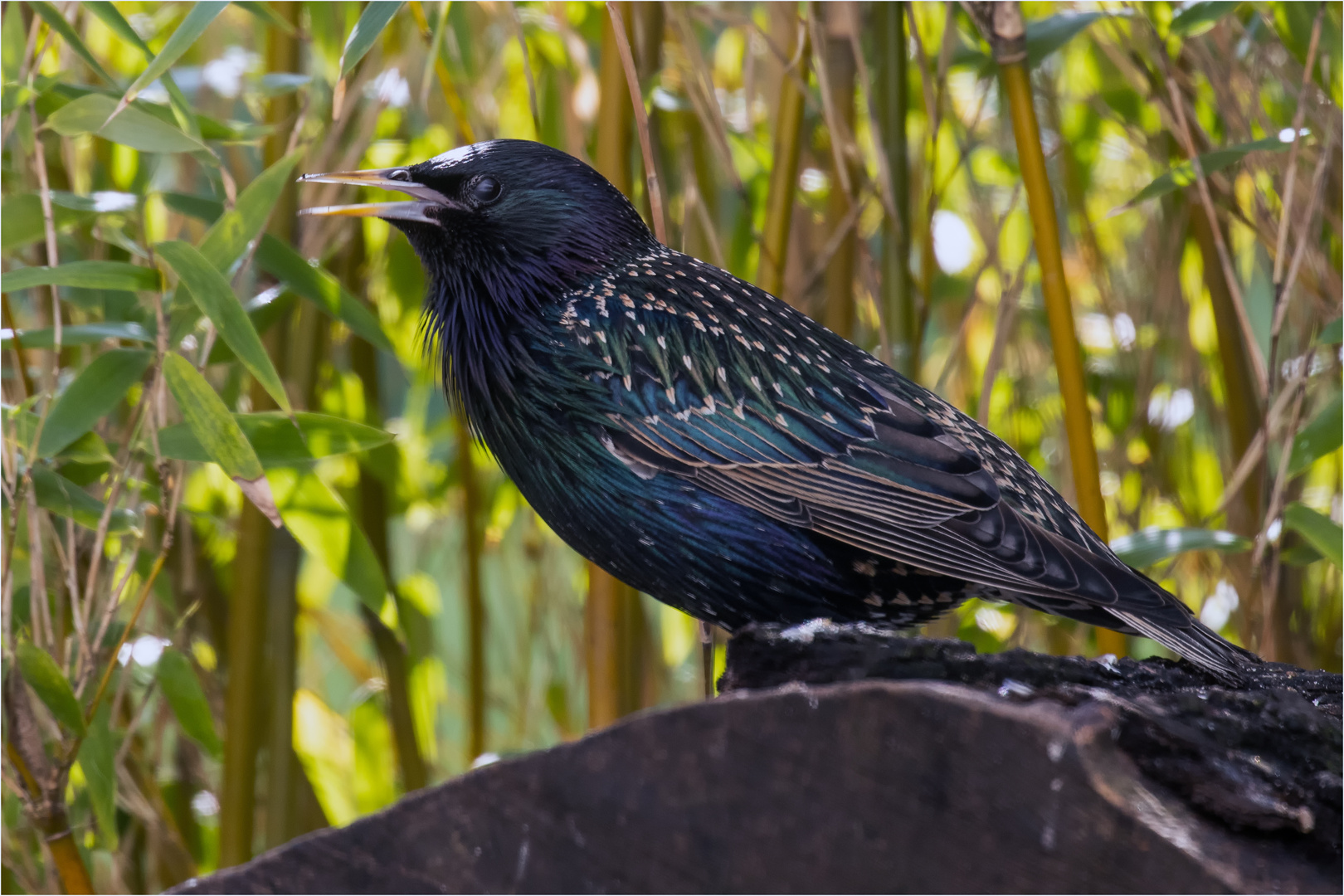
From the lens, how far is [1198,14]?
64.4 inches

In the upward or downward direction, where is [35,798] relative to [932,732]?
downward

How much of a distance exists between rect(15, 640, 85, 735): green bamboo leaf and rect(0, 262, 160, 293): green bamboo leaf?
0.40 metres

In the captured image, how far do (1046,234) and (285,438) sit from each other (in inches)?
40.2

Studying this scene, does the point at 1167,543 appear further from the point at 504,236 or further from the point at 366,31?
the point at 366,31

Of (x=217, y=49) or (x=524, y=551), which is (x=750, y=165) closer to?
(x=524, y=551)

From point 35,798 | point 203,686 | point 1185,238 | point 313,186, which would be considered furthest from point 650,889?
point 1185,238

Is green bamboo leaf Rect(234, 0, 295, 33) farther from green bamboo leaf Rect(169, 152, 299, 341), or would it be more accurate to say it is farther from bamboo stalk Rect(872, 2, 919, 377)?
bamboo stalk Rect(872, 2, 919, 377)

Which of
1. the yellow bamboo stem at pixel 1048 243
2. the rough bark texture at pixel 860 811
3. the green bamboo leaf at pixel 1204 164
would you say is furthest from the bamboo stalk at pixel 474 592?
the rough bark texture at pixel 860 811

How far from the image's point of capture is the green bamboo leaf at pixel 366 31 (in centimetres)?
139

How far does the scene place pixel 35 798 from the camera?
1532 mm

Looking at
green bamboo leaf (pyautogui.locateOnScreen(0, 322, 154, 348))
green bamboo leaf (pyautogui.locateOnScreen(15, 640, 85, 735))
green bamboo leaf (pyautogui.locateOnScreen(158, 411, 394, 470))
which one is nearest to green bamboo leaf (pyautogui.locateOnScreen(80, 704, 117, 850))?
green bamboo leaf (pyautogui.locateOnScreen(15, 640, 85, 735))

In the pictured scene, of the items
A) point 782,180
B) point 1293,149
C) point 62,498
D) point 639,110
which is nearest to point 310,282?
point 62,498

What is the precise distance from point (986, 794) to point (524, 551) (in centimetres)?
229

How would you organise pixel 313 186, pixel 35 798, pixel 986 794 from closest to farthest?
pixel 986 794 → pixel 35 798 → pixel 313 186
